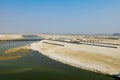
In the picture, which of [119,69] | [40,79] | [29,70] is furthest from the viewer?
[29,70]

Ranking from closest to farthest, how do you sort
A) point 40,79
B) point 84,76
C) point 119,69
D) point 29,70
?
point 40,79, point 84,76, point 119,69, point 29,70

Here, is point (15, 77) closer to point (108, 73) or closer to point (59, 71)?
point (59, 71)

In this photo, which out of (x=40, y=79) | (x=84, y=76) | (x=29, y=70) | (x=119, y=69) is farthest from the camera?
(x=29, y=70)

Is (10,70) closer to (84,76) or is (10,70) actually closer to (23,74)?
(23,74)

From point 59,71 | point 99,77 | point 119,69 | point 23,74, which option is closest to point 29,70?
point 23,74

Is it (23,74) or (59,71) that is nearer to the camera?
(23,74)

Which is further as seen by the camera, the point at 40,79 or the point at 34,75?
the point at 34,75

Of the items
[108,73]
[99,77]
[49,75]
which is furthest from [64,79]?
[108,73]

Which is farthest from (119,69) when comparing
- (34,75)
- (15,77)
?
(15,77)

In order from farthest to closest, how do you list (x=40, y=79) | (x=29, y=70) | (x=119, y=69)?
(x=29, y=70) → (x=119, y=69) → (x=40, y=79)
